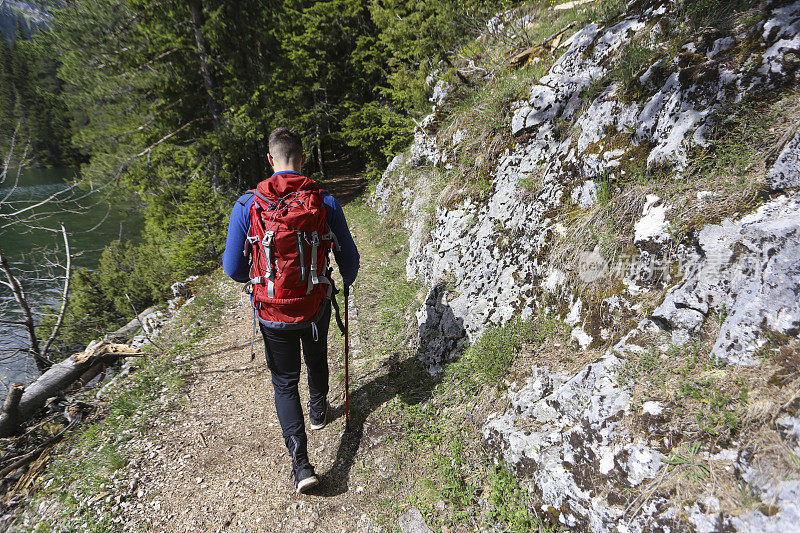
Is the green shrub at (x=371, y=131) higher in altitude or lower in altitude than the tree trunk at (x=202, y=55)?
lower

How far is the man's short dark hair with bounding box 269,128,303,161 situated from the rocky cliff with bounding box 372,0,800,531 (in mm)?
2519

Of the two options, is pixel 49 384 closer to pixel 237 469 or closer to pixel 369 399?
pixel 237 469

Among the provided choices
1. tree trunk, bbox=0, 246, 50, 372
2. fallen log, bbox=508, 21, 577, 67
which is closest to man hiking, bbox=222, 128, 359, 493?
fallen log, bbox=508, 21, 577, 67

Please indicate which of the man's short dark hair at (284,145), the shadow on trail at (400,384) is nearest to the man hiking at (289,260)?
the man's short dark hair at (284,145)

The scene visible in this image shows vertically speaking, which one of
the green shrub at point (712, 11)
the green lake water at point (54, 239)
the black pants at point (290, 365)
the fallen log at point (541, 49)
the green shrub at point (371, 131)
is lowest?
the green lake water at point (54, 239)

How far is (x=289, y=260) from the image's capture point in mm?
2600

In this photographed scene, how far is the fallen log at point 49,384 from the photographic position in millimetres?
4340

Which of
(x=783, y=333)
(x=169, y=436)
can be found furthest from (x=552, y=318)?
(x=169, y=436)

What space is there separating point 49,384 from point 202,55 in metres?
9.47

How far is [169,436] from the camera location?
3.80 metres

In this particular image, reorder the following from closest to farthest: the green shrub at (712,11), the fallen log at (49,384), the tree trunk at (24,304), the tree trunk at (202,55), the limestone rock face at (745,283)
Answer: the limestone rock face at (745,283) → the green shrub at (712,11) → the fallen log at (49,384) → the tree trunk at (24,304) → the tree trunk at (202,55)

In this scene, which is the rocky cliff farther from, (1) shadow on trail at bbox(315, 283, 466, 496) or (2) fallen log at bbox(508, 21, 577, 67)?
(2) fallen log at bbox(508, 21, 577, 67)

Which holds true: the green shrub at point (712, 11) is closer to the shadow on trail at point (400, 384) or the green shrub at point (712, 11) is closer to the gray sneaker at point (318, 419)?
the shadow on trail at point (400, 384)

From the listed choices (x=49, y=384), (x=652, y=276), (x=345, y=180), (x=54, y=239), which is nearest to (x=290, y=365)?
(x=652, y=276)
